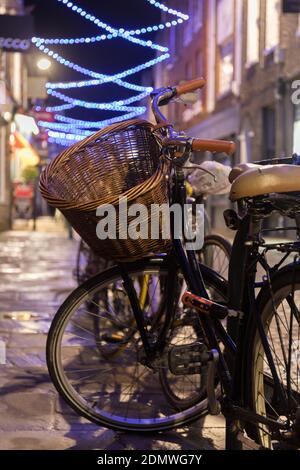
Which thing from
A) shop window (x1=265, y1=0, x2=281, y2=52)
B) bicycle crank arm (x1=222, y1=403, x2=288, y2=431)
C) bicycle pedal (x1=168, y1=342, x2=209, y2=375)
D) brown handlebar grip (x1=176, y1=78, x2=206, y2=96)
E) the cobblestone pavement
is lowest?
the cobblestone pavement

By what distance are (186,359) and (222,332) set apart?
0.65 ft

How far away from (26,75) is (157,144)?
25.2 m

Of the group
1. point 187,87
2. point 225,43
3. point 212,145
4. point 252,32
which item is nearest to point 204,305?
point 212,145

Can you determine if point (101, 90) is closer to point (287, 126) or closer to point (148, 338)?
point (287, 126)

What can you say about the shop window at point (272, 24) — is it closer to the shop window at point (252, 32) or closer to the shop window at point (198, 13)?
the shop window at point (252, 32)

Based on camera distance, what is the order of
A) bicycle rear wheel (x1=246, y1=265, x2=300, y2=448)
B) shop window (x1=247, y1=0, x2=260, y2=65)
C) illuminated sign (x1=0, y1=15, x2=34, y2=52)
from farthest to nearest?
shop window (x1=247, y1=0, x2=260, y2=65) < illuminated sign (x1=0, y1=15, x2=34, y2=52) < bicycle rear wheel (x1=246, y1=265, x2=300, y2=448)

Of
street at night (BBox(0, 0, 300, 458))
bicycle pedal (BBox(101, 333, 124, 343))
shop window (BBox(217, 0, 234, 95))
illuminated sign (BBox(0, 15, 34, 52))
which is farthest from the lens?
shop window (BBox(217, 0, 234, 95))

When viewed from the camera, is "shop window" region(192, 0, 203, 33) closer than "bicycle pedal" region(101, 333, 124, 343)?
No

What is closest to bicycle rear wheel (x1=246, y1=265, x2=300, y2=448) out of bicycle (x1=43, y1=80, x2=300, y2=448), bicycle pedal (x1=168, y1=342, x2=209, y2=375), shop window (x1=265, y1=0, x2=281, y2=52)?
bicycle (x1=43, y1=80, x2=300, y2=448)

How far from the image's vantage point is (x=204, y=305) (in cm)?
261

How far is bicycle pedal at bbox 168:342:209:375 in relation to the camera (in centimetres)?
269

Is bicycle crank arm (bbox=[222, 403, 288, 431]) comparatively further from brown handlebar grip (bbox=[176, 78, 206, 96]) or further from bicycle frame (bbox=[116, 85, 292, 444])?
brown handlebar grip (bbox=[176, 78, 206, 96])

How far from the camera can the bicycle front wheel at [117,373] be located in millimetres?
2797

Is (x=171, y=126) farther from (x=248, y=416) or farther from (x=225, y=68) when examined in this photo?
(x=225, y=68)
